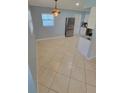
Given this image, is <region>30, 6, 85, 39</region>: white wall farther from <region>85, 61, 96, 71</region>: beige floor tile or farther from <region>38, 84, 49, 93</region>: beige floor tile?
<region>38, 84, 49, 93</region>: beige floor tile

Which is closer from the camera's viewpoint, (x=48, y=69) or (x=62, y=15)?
(x=48, y=69)

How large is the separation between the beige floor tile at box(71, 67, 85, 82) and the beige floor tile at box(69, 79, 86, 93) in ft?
0.61

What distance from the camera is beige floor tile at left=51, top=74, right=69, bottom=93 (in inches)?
99.9

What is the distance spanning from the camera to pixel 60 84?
273cm

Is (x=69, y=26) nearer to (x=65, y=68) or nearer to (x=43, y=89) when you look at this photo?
(x=65, y=68)

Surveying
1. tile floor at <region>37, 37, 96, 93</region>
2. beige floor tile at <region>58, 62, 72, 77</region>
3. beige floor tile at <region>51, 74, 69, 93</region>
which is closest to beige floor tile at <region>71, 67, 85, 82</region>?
tile floor at <region>37, 37, 96, 93</region>

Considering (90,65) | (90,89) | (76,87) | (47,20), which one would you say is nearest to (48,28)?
(47,20)

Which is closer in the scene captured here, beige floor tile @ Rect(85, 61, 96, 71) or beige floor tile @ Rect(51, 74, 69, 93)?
beige floor tile @ Rect(51, 74, 69, 93)

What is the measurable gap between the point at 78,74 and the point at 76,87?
2.12ft

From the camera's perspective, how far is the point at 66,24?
8.80 meters
